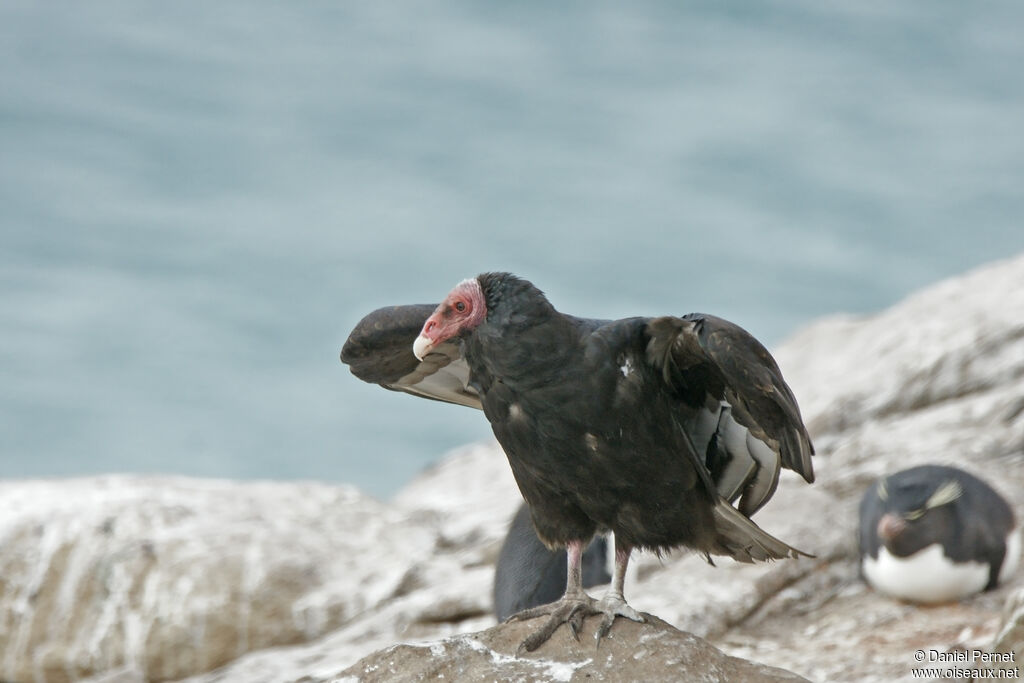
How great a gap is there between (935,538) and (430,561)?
3880 mm

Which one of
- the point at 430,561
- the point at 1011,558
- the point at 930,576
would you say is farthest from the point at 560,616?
the point at 430,561

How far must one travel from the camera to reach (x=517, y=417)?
5.45 meters

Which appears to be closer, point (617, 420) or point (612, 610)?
point (617, 420)

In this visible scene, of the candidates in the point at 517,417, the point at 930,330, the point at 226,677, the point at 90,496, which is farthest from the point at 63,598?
the point at 930,330

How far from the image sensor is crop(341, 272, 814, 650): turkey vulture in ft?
17.5

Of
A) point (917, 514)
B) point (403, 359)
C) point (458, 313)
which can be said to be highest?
point (403, 359)

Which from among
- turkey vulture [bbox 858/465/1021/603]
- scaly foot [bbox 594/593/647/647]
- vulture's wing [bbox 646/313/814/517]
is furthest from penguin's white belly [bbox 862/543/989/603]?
scaly foot [bbox 594/593/647/647]

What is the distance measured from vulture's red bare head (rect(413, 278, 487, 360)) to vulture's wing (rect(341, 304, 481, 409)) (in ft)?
2.26

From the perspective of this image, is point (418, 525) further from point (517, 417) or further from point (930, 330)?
point (517, 417)

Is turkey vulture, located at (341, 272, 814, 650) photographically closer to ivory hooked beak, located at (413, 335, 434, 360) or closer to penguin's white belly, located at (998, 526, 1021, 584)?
ivory hooked beak, located at (413, 335, 434, 360)

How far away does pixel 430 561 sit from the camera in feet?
34.7

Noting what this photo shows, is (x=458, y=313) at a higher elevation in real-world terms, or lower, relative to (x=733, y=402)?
higher

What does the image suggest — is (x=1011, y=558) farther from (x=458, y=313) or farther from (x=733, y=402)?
(x=458, y=313)

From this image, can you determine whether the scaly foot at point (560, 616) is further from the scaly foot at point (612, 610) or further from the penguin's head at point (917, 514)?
the penguin's head at point (917, 514)
